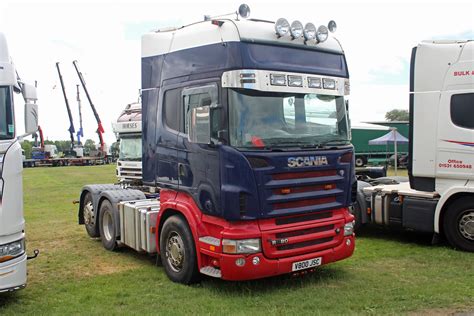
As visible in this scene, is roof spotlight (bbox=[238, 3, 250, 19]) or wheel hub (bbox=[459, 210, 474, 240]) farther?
wheel hub (bbox=[459, 210, 474, 240])

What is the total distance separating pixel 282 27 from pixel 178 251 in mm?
3259

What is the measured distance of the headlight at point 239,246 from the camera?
5887mm

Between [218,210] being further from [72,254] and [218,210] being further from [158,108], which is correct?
[72,254]

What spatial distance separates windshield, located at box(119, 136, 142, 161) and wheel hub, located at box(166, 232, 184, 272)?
7.20 meters

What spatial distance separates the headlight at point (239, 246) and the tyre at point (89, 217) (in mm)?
4668

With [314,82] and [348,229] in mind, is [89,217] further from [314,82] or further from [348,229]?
[314,82]

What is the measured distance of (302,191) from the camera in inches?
250

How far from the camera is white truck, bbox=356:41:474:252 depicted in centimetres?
857

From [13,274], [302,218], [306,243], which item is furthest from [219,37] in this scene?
[13,274]

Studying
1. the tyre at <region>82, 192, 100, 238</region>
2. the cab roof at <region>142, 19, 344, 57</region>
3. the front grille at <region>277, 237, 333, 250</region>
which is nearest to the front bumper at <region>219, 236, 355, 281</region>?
the front grille at <region>277, 237, 333, 250</region>

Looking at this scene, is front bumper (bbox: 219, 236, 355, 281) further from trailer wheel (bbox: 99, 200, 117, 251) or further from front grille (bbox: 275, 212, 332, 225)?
trailer wheel (bbox: 99, 200, 117, 251)

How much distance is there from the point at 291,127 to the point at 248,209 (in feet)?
4.08

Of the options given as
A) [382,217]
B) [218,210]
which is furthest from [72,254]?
[382,217]

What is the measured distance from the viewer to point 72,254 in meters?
9.03
